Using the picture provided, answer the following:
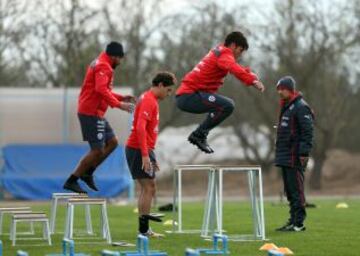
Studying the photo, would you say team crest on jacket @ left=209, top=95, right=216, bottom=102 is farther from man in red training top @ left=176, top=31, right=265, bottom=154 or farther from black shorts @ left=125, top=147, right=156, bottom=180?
black shorts @ left=125, top=147, right=156, bottom=180

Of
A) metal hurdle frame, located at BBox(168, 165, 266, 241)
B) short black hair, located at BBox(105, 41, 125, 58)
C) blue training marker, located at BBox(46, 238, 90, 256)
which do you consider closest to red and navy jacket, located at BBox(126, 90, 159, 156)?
metal hurdle frame, located at BBox(168, 165, 266, 241)

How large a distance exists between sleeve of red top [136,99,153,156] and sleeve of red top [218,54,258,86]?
1.12 meters

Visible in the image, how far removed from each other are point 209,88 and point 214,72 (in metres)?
0.25

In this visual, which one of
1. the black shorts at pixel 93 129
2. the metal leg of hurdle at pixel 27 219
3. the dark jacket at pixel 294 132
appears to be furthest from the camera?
the dark jacket at pixel 294 132

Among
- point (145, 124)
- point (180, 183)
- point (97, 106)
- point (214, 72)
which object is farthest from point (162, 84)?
point (180, 183)

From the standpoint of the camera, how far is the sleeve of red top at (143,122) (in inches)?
448

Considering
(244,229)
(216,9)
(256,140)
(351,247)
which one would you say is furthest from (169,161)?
(351,247)

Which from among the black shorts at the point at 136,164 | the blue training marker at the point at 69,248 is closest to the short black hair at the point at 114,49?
the black shorts at the point at 136,164

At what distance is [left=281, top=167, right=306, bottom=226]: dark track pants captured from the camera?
42.8 feet

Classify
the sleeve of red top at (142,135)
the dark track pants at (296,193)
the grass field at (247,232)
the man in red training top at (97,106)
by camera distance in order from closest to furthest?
the grass field at (247,232)
the sleeve of red top at (142,135)
the man in red training top at (97,106)
the dark track pants at (296,193)

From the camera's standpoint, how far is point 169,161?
131 feet

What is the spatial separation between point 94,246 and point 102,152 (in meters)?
1.92

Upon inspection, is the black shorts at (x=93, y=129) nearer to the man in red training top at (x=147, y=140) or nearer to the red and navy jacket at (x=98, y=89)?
the red and navy jacket at (x=98, y=89)

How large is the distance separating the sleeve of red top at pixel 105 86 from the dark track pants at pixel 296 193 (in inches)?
112
